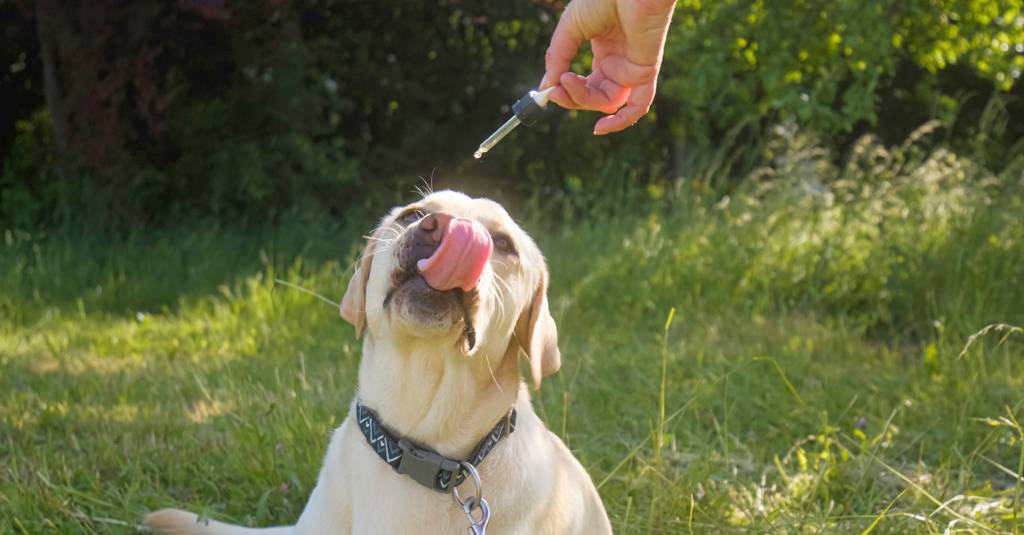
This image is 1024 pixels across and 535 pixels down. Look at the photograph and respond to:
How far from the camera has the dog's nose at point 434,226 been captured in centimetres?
236

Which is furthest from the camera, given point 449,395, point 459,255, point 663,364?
point 663,364

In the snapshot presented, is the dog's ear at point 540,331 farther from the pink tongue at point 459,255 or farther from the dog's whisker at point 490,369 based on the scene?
the pink tongue at point 459,255

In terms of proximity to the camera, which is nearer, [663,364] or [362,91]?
[663,364]

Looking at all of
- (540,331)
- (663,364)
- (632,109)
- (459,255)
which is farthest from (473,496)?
(632,109)

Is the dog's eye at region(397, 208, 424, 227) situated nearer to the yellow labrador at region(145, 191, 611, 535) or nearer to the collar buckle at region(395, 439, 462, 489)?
the yellow labrador at region(145, 191, 611, 535)

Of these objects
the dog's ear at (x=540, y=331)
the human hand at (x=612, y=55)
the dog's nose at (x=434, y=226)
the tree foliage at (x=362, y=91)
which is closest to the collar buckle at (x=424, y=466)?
the dog's ear at (x=540, y=331)

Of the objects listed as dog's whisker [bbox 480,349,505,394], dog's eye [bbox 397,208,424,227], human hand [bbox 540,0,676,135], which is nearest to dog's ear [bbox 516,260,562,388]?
dog's whisker [bbox 480,349,505,394]

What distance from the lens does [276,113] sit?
8133 mm

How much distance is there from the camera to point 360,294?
2.67m

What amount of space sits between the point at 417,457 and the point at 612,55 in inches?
48.1

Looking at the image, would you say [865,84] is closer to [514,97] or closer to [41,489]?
[514,97]

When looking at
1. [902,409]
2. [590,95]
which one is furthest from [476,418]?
[902,409]

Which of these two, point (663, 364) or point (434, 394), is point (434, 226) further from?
point (663, 364)

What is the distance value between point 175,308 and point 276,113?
7.71 feet
